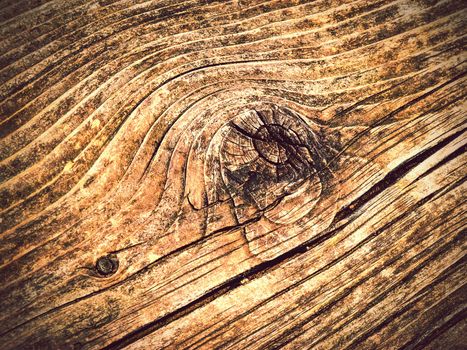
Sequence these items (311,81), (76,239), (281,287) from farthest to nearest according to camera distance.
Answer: (311,81) < (281,287) < (76,239)

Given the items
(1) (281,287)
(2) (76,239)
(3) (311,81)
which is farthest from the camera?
(3) (311,81)

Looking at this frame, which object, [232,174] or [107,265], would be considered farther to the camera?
[232,174]

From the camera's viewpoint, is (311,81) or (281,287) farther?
(311,81)

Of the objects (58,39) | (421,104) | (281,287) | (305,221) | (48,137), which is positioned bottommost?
(281,287)

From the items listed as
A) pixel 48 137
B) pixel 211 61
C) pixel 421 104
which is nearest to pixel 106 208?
pixel 48 137

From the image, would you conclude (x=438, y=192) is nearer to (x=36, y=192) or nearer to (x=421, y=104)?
(x=421, y=104)
